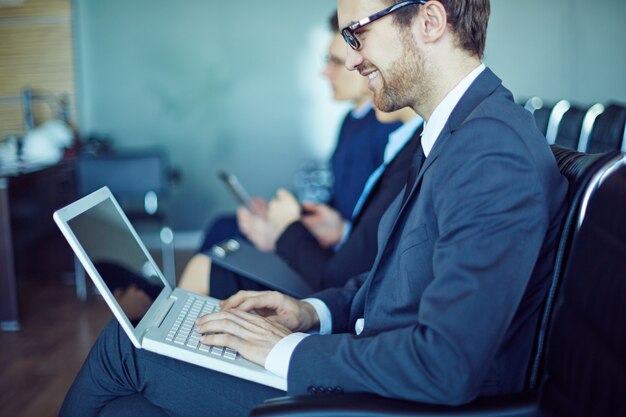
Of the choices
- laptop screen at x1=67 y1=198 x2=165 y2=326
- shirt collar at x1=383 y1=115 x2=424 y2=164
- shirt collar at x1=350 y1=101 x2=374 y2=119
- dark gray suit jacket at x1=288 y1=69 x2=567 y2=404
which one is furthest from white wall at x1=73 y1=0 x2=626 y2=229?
dark gray suit jacket at x1=288 y1=69 x2=567 y2=404

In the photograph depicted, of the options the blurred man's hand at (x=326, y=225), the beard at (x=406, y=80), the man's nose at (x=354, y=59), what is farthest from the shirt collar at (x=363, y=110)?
the beard at (x=406, y=80)

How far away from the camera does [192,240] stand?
17.4 ft

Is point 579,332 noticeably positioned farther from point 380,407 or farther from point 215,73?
point 215,73

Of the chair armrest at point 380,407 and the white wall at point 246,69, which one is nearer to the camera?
the chair armrest at point 380,407

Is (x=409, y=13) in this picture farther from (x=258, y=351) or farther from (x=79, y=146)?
(x=79, y=146)

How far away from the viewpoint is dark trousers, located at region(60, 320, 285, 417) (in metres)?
1.24

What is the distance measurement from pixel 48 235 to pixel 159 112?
5.06 ft

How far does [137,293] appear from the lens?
1.40 m

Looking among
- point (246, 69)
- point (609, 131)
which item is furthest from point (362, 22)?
point (246, 69)

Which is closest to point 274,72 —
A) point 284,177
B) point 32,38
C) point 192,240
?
point 284,177

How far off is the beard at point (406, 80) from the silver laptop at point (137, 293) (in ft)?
1.88

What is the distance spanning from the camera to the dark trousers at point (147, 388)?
124cm

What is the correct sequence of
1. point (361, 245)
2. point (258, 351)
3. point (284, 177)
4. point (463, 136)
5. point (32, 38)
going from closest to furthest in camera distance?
1. point (463, 136)
2. point (258, 351)
3. point (361, 245)
4. point (32, 38)
5. point (284, 177)

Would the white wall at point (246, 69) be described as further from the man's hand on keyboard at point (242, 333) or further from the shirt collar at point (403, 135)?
the man's hand on keyboard at point (242, 333)
